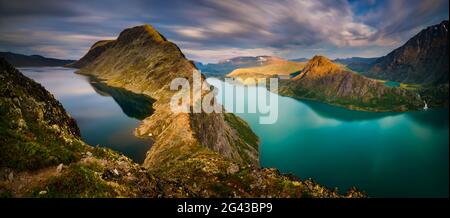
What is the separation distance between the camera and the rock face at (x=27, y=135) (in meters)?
21.7

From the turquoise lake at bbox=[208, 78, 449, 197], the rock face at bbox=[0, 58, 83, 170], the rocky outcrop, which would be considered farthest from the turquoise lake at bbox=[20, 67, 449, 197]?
the rock face at bbox=[0, 58, 83, 170]

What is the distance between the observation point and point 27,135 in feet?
81.0

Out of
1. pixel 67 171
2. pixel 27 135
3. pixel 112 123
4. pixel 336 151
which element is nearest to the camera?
pixel 67 171

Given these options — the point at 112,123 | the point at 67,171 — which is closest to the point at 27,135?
the point at 67,171

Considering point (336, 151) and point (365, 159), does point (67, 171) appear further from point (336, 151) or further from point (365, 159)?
point (336, 151)

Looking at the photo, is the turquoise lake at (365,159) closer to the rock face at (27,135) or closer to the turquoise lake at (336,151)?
the turquoise lake at (336,151)

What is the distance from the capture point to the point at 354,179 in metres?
113

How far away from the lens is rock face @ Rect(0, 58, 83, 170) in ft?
71.1

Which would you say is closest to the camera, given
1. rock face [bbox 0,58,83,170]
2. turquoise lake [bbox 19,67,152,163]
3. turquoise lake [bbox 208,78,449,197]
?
rock face [bbox 0,58,83,170]

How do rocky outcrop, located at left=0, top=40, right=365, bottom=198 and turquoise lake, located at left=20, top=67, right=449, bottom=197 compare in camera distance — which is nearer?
rocky outcrop, located at left=0, top=40, right=365, bottom=198

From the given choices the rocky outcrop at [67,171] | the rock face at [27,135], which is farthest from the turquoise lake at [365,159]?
the rock face at [27,135]

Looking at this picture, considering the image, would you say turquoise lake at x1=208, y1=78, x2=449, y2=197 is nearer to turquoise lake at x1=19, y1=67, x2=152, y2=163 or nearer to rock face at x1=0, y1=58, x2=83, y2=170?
turquoise lake at x1=19, y1=67, x2=152, y2=163
